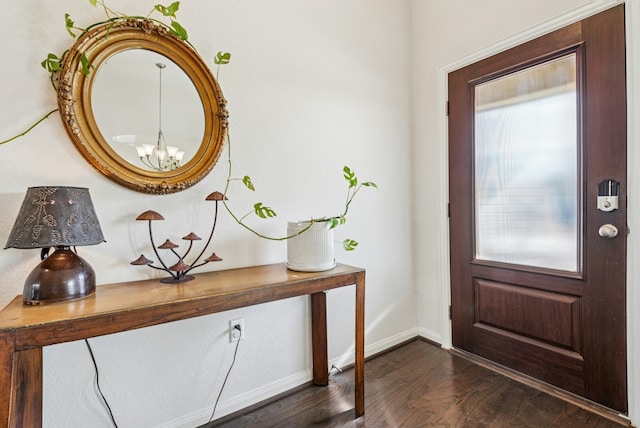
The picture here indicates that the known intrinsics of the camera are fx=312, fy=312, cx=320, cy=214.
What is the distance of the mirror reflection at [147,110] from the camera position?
1.31 m

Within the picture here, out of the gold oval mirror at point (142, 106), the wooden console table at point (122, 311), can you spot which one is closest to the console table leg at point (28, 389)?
the wooden console table at point (122, 311)

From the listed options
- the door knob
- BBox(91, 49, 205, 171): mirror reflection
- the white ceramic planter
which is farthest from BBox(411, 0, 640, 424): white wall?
BBox(91, 49, 205, 171): mirror reflection

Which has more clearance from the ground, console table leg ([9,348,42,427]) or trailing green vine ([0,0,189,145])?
trailing green vine ([0,0,189,145])

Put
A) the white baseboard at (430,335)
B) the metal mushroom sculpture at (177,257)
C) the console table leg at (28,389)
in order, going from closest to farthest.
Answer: the console table leg at (28,389)
the metal mushroom sculpture at (177,257)
the white baseboard at (430,335)

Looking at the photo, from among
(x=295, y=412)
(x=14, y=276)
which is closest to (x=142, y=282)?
(x=14, y=276)

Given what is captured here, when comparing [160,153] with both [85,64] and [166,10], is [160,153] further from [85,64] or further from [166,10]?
[166,10]

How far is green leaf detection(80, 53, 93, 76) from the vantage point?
3.87ft

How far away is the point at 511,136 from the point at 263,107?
4.85ft

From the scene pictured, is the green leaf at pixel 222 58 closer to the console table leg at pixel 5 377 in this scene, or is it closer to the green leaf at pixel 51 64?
the green leaf at pixel 51 64

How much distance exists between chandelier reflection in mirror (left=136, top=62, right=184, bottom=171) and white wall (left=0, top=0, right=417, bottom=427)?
0.14 metres

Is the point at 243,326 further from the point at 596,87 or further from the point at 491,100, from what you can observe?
the point at 596,87

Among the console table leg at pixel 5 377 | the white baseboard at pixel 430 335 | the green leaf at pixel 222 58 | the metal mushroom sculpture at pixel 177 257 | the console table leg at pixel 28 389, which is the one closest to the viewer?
the console table leg at pixel 5 377

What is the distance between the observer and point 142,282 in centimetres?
134

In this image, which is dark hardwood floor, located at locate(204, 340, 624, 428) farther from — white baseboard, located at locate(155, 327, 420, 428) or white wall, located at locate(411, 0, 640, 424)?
white wall, located at locate(411, 0, 640, 424)
